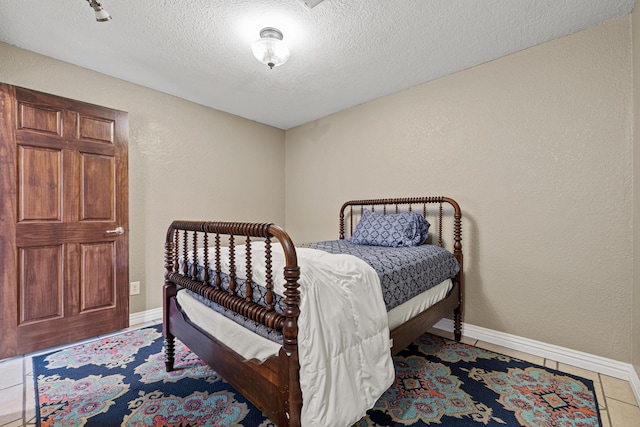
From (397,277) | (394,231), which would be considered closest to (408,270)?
(397,277)

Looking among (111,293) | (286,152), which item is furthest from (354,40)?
(111,293)

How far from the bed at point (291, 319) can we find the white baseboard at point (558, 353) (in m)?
0.75

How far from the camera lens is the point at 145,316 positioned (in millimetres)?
2881

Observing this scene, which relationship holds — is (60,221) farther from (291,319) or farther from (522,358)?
(522,358)

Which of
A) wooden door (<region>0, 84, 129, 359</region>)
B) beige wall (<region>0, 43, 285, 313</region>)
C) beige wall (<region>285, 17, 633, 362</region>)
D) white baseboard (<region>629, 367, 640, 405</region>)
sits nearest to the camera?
white baseboard (<region>629, 367, 640, 405</region>)

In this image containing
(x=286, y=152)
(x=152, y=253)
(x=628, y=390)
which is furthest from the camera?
(x=286, y=152)

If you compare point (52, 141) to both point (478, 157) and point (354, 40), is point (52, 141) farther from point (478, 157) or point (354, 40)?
point (478, 157)

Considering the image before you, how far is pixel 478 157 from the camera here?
2496 mm

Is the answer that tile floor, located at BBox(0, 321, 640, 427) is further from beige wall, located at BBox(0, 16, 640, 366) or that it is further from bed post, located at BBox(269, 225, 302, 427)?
bed post, located at BBox(269, 225, 302, 427)

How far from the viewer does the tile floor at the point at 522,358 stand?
151 centimetres

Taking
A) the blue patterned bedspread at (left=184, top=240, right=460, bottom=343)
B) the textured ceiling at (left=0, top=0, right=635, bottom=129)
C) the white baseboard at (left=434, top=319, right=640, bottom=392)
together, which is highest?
the textured ceiling at (left=0, top=0, right=635, bottom=129)

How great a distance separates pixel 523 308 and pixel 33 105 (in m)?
4.14

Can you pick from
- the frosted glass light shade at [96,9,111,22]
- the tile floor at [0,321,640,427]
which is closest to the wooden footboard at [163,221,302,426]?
the tile floor at [0,321,640,427]

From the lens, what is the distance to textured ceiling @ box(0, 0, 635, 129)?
1.81 m
